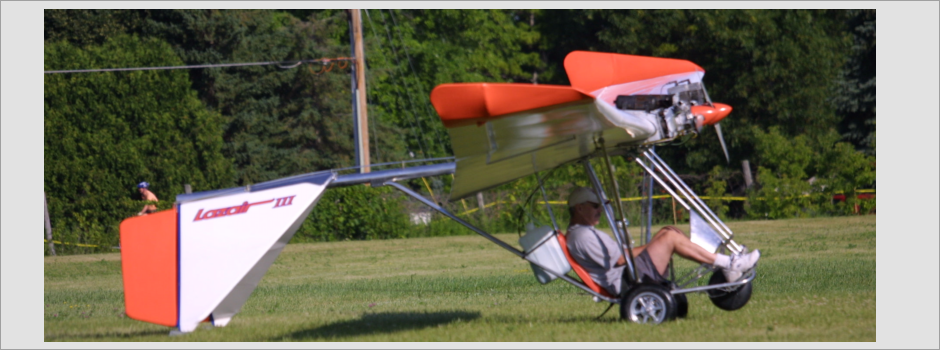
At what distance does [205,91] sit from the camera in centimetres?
3422

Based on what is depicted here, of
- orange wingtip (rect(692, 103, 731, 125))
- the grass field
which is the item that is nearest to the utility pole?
the grass field

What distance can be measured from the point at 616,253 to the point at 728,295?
1115 millimetres

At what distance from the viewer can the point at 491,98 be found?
18.0ft

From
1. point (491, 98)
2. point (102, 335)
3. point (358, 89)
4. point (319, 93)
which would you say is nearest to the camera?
point (491, 98)

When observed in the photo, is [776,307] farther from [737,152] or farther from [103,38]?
[103,38]

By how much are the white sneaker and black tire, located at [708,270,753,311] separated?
18 centimetres

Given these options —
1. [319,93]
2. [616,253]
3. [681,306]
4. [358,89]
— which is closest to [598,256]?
[616,253]

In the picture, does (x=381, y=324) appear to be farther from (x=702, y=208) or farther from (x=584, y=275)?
(x=702, y=208)

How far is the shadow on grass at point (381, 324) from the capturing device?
24.5 ft

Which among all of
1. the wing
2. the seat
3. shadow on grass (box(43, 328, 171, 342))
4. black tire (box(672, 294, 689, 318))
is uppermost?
the wing

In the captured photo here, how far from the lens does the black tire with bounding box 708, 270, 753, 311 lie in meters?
7.45

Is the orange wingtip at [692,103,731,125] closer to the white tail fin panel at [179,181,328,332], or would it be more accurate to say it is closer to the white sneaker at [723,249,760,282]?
the white sneaker at [723,249,760,282]

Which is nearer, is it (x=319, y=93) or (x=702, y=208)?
(x=702, y=208)

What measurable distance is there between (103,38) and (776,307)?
31.8 m
